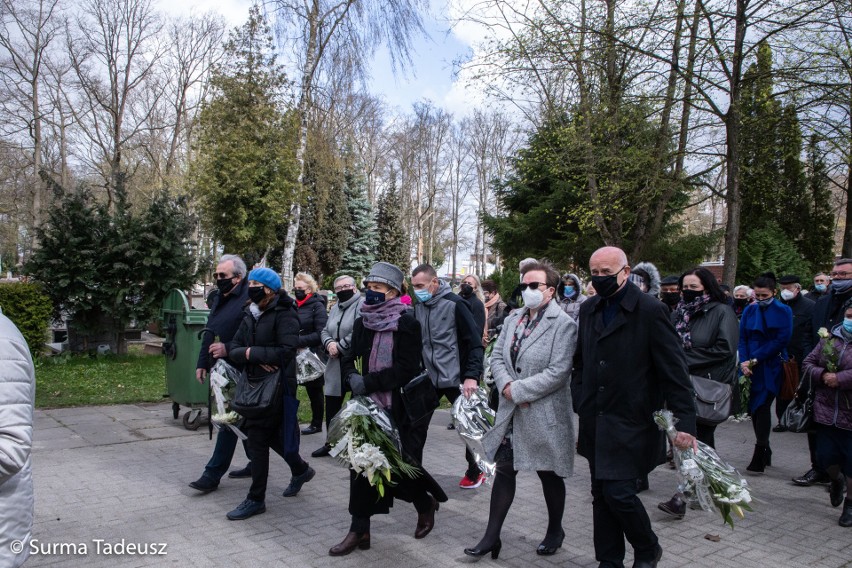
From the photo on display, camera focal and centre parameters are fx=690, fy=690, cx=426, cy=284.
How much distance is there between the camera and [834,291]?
20.2 ft

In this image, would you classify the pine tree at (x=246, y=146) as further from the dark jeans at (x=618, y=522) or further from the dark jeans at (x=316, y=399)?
the dark jeans at (x=618, y=522)

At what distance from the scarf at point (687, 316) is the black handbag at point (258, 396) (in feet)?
11.0

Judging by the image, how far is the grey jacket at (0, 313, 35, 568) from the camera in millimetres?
2332

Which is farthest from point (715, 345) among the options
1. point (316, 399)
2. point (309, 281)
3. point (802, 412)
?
point (316, 399)

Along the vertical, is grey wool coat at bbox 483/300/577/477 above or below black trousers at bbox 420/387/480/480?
above

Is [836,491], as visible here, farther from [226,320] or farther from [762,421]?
[226,320]

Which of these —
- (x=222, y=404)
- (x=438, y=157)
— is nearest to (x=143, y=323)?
(x=222, y=404)

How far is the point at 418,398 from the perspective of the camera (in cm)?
470

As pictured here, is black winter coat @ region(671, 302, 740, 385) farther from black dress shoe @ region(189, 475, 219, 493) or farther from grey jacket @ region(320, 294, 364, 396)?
black dress shoe @ region(189, 475, 219, 493)

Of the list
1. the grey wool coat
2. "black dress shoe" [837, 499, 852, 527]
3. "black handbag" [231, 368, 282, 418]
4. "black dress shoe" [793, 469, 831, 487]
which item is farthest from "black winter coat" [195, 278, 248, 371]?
"black dress shoe" [793, 469, 831, 487]

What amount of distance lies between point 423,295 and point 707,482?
2804 mm

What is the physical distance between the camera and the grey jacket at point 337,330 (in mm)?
7094

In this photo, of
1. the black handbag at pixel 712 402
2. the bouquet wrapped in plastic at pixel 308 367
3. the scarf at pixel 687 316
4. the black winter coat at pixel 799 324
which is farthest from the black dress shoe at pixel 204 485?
the black winter coat at pixel 799 324

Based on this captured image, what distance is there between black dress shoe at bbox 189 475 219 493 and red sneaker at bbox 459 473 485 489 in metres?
2.14
